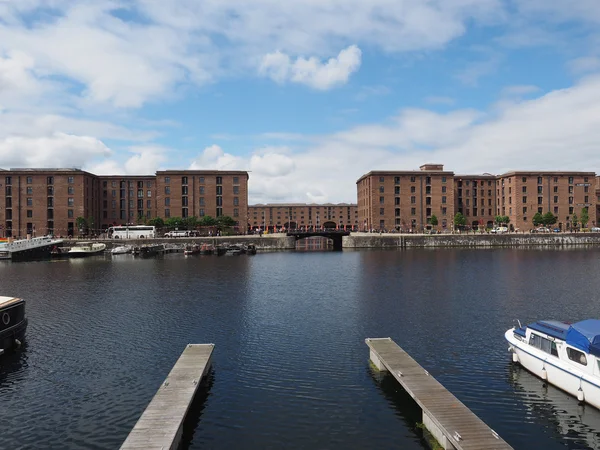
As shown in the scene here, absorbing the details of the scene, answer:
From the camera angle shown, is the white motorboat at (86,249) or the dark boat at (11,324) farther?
the white motorboat at (86,249)

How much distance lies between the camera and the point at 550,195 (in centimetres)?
16212

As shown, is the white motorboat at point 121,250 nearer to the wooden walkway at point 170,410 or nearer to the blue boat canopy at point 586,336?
the wooden walkway at point 170,410

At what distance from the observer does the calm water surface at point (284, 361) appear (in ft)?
59.9

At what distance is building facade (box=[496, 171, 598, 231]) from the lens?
162m

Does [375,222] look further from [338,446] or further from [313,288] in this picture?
[338,446]

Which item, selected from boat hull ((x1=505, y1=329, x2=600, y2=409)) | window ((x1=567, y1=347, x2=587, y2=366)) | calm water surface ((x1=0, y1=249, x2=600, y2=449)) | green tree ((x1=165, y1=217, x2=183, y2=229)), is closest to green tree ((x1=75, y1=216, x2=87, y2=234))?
green tree ((x1=165, y1=217, x2=183, y2=229))

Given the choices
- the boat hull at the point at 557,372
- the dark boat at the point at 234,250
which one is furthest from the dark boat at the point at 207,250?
the boat hull at the point at 557,372

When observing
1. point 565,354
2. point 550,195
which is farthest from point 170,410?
point 550,195

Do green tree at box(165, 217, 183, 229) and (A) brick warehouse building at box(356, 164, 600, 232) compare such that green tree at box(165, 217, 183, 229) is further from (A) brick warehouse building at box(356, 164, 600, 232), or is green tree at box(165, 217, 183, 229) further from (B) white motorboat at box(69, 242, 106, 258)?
(A) brick warehouse building at box(356, 164, 600, 232)

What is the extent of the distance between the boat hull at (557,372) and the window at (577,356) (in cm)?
42

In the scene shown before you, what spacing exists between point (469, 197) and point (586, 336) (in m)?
164

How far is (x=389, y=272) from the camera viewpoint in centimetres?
6931

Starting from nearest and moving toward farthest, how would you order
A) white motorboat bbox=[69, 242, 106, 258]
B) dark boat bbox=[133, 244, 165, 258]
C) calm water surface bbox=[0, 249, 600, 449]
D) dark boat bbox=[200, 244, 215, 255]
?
calm water surface bbox=[0, 249, 600, 449] → white motorboat bbox=[69, 242, 106, 258] → dark boat bbox=[133, 244, 165, 258] → dark boat bbox=[200, 244, 215, 255]

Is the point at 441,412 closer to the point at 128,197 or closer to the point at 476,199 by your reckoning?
the point at 128,197
